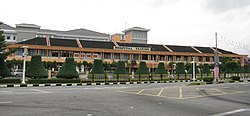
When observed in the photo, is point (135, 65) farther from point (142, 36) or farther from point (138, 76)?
point (142, 36)

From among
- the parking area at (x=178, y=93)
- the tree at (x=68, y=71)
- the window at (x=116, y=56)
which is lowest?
the parking area at (x=178, y=93)

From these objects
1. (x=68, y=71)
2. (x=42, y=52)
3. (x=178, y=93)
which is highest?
(x=42, y=52)

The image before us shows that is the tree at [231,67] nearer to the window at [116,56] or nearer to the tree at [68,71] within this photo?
the window at [116,56]

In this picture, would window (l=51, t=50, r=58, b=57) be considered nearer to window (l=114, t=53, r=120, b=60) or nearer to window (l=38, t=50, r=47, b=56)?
window (l=38, t=50, r=47, b=56)

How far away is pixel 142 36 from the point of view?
315 ft

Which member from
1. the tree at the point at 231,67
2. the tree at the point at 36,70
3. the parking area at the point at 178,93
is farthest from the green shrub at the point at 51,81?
the tree at the point at 231,67

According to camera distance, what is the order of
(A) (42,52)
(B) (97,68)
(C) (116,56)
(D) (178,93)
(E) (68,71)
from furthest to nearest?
(C) (116,56), (A) (42,52), (B) (97,68), (E) (68,71), (D) (178,93)

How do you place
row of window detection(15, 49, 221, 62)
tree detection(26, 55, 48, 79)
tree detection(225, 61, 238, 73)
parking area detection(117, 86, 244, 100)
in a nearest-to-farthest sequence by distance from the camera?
parking area detection(117, 86, 244, 100)
tree detection(26, 55, 48, 79)
tree detection(225, 61, 238, 73)
row of window detection(15, 49, 221, 62)

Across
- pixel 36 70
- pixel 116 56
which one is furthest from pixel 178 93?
pixel 116 56

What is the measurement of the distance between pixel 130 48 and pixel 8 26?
140 feet

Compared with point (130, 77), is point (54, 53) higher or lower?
higher

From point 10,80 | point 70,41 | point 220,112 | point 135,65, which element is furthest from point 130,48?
point 220,112

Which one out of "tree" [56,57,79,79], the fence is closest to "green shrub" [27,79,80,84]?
"tree" [56,57,79,79]

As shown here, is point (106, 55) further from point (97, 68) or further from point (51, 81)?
point (51, 81)
